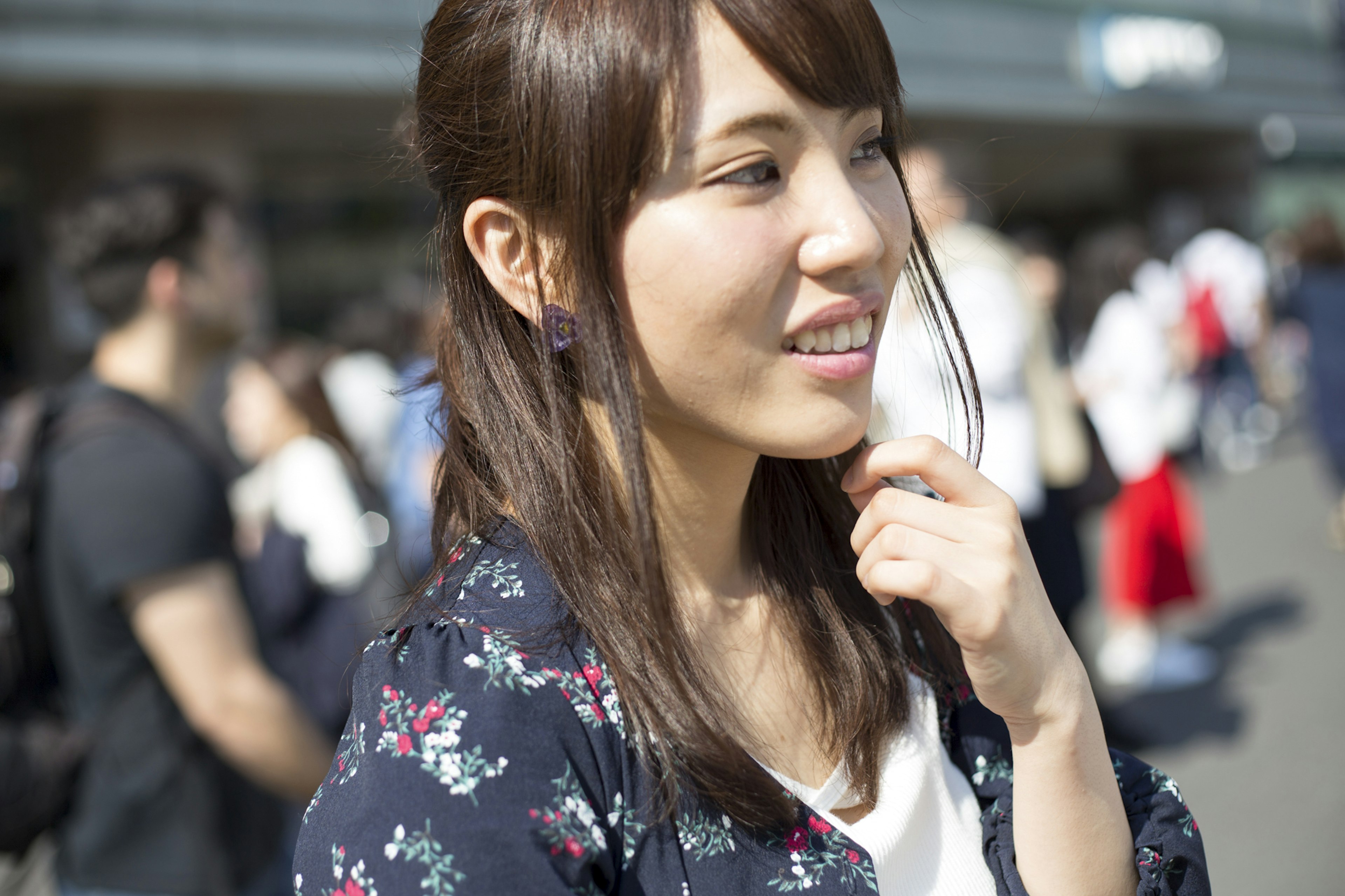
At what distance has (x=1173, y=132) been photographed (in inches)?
691

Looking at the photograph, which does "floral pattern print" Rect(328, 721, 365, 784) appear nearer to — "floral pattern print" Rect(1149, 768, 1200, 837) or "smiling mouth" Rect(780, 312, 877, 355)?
"smiling mouth" Rect(780, 312, 877, 355)

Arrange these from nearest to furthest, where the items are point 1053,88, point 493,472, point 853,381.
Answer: point 853,381, point 493,472, point 1053,88

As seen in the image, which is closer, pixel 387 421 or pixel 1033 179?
pixel 387 421

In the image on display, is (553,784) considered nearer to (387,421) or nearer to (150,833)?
(150,833)

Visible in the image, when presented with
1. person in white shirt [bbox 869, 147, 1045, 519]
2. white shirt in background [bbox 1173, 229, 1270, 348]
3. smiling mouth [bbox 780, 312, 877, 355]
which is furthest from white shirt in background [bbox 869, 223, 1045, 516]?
white shirt in background [bbox 1173, 229, 1270, 348]

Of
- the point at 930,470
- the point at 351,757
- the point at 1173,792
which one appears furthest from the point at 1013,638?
the point at 351,757

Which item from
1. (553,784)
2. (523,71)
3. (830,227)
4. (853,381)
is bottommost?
(553,784)

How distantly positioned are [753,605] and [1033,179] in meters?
18.9

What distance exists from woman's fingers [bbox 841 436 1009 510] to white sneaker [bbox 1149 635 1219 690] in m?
4.46

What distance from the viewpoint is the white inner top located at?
123 centimetres

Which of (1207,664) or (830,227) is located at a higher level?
(830,227)

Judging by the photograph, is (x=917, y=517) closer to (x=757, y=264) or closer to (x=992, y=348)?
(x=757, y=264)

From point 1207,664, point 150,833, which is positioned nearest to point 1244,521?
point 1207,664

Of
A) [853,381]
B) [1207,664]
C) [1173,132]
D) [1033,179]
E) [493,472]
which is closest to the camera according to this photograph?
[853,381]
